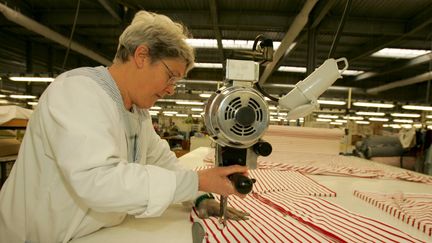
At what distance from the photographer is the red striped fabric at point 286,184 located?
4.89 feet

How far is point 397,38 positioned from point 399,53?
1.82 meters

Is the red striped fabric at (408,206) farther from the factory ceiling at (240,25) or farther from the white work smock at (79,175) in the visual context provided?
the factory ceiling at (240,25)

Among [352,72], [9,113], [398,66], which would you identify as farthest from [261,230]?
[352,72]

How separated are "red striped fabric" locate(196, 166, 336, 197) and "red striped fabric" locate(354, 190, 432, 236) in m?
0.20

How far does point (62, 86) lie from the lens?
0.78 meters

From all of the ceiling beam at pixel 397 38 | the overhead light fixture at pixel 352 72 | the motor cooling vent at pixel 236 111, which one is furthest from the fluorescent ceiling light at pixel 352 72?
the motor cooling vent at pixel 236 111

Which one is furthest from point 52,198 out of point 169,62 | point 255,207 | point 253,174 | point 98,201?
point 253,174

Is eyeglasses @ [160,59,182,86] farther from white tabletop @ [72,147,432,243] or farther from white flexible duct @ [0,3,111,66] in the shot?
white flexible duct @ [0,3,111,66]

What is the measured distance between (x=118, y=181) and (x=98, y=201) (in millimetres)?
65

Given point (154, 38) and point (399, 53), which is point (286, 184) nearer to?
point (154, 38)

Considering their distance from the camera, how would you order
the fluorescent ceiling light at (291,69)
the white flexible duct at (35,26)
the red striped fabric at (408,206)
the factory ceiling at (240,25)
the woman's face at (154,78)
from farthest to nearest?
the fluorescent ceiling light at (291,69), the factory ceiling at (240,25), the white flexible duct at (35,26), the red striped fabric at (408,206), the woman's face at (154,78)

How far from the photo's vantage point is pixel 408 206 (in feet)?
4.25

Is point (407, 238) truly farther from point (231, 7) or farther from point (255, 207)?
point (231, 7)

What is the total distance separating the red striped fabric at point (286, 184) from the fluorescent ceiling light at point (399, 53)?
5.80 meters
